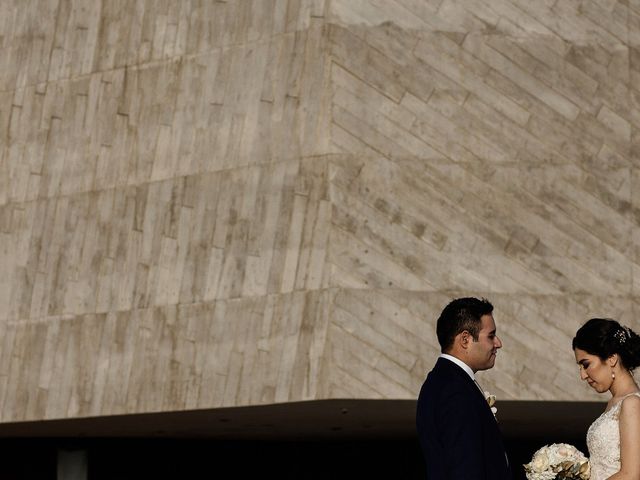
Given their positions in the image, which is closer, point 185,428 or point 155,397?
point 155,397

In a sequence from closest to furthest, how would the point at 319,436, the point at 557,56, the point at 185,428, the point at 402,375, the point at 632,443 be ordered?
the point at 632,443
the point at 402,375
the point at 557,56
the point at 185,428
the point at 319,436

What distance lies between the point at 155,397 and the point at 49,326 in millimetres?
1695

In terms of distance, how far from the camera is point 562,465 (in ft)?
23.4

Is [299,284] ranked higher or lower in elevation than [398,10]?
lower

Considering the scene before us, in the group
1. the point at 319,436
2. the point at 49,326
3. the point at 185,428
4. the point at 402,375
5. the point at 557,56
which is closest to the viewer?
the point at 402,375

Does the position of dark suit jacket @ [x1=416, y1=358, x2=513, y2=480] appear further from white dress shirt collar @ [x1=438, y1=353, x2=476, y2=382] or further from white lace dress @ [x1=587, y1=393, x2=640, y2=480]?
white lace dress @ [x1=587, y1=393, x2=640, y2=480]

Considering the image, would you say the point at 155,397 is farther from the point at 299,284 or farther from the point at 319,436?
the point at 319,436

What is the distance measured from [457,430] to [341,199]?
771 cm

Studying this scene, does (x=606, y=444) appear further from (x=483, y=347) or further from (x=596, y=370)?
(x=483, y=347)

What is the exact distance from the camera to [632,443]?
6465 millimetres

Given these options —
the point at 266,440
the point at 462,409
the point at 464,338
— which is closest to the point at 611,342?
the point at 464,338

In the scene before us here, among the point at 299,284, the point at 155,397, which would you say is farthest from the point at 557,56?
the point at 155,397

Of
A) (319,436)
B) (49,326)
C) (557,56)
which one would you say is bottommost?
(319,436)

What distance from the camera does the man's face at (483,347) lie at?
6.54 m
